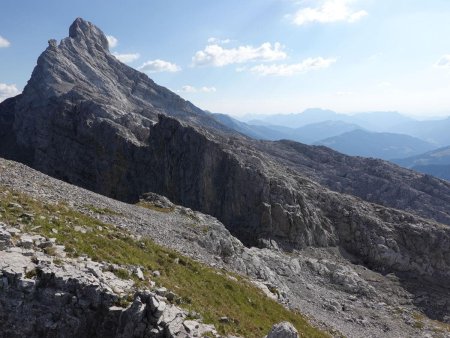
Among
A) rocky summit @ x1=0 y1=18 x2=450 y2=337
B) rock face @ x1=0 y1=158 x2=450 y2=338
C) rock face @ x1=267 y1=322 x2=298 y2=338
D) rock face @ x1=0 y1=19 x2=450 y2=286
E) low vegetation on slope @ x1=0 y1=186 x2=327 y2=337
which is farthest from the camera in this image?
rock face @ x1=0 y1=19 x2=450 y2=286

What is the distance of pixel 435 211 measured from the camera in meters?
170

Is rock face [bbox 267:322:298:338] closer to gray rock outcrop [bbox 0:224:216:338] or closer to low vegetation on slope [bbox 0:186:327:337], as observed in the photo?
gray rock outcrop [bbox 0:224:216:338]

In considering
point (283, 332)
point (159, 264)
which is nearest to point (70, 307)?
point (159, 264)

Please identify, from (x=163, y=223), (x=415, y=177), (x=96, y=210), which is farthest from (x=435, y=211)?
(x=96, y=210)

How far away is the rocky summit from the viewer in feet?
183

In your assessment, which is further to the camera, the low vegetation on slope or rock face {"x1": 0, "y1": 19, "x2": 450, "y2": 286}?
rock face {"x1": 0, "y1": 19, "x2": 450, "y2": 286}

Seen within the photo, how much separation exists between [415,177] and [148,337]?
199148 mm

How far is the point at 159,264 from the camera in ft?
101

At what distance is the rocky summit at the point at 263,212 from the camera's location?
55781mm

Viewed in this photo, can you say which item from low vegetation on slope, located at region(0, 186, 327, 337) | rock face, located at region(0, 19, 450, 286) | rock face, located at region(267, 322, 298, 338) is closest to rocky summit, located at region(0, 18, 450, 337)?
rock face, located at region(267, 322, 298, 338)

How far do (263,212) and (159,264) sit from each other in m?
64.6

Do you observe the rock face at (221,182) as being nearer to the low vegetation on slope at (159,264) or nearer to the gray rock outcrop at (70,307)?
the low vegetation on slope at (159,264)

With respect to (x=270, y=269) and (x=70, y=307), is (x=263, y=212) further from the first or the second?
(x=70, y=307)

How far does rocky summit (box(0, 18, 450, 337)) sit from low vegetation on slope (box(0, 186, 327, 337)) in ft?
7.89
